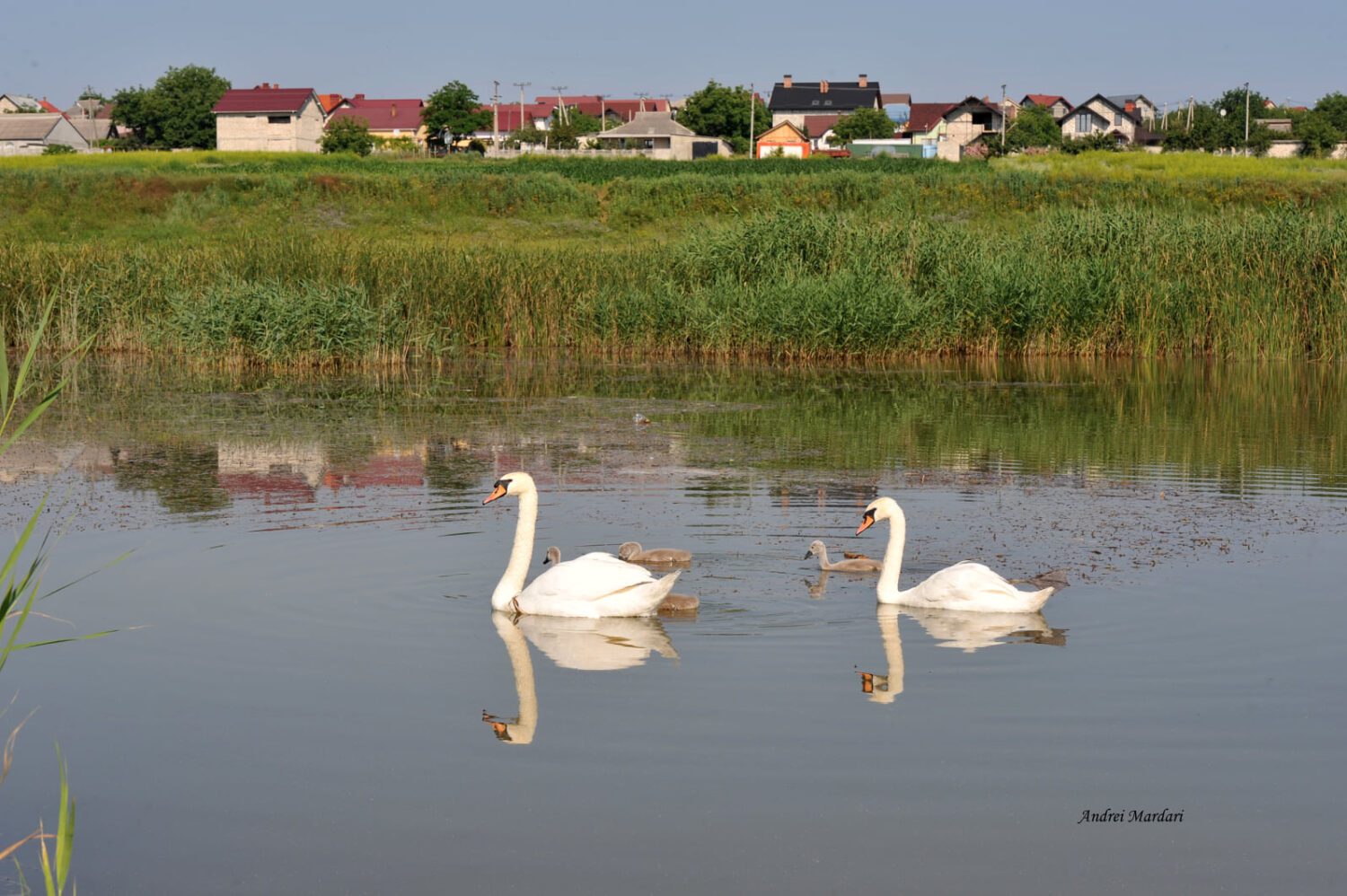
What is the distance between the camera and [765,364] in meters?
25.2

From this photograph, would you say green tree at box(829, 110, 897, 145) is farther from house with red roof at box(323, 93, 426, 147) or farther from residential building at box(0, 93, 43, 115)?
residential building at box(0, 93, 43, 115)

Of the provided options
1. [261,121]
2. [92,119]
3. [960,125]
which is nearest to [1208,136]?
[960,125]

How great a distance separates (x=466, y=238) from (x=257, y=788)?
140 ft

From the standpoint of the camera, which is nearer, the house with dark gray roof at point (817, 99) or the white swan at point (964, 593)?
the white swan at point (964, 593)

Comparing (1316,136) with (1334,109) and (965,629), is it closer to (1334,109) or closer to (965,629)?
(1334,109)

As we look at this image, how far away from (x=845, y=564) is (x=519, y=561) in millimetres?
2335

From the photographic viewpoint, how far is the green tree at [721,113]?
4756 inches

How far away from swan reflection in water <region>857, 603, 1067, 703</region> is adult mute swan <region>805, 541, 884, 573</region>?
2.27 ft

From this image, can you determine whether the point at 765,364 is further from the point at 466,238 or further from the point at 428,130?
the point at 428,130

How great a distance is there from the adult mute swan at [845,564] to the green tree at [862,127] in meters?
109

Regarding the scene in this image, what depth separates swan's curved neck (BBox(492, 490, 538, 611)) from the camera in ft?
27.9

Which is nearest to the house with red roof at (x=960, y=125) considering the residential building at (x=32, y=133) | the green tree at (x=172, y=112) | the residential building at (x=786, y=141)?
the residential building at (x=786, y=141)

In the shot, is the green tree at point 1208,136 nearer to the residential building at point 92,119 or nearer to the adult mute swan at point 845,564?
the residential building at point 92,119

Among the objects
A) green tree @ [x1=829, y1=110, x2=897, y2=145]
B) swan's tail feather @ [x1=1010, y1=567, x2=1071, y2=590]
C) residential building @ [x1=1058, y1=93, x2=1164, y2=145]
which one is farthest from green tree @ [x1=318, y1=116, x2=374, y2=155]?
swan's tail feather @ [x1=1010, y1=567, x2=1071, y2=590]
